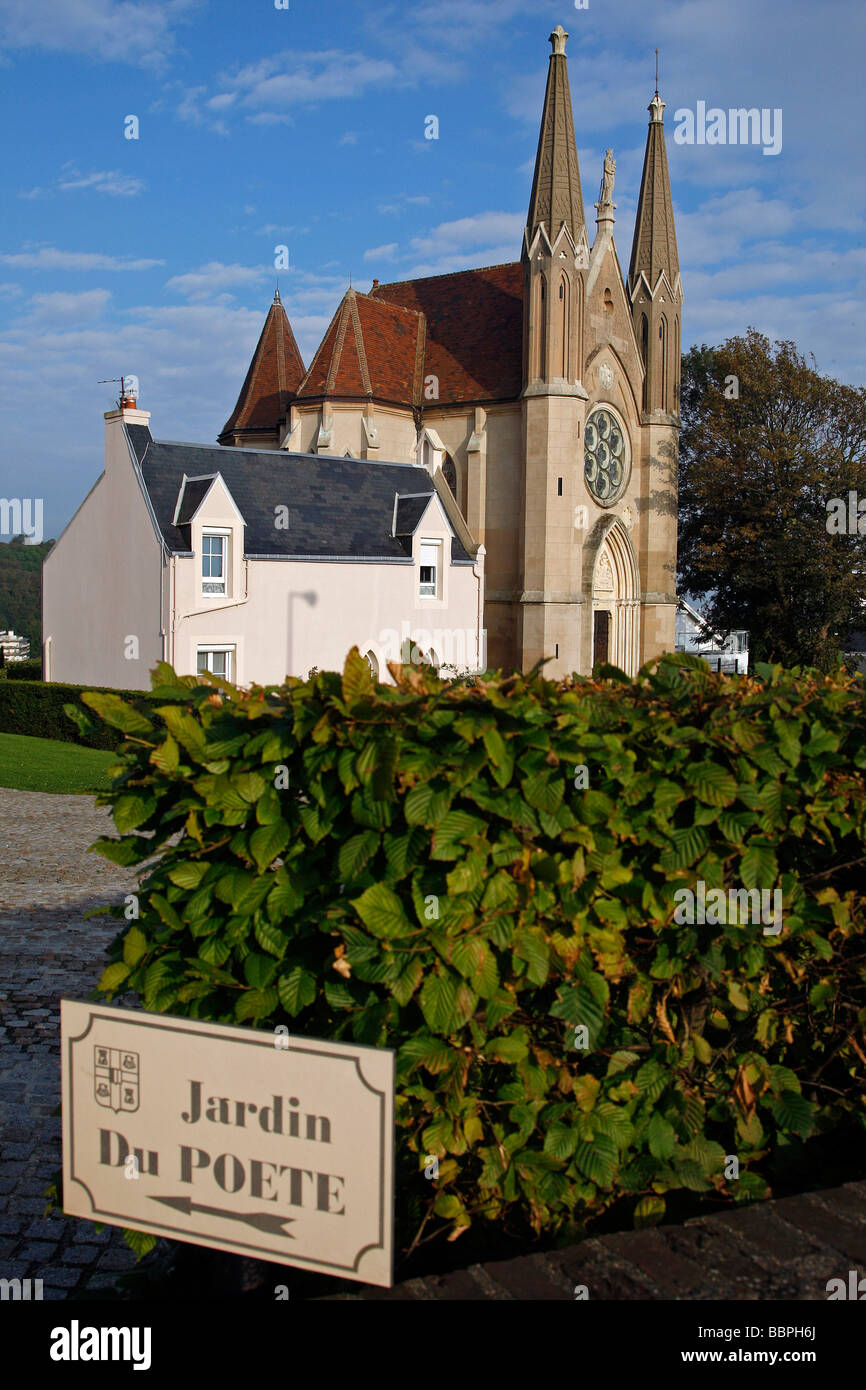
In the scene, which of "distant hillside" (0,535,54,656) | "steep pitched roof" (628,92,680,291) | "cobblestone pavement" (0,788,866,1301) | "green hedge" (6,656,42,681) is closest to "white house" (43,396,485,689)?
"green hedge" (6,656,42,681)

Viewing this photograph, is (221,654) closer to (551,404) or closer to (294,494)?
(294,494)

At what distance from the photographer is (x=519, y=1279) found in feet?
9.14

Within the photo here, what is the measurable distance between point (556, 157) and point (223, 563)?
24.3 metres

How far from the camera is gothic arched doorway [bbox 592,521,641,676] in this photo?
4862 cm

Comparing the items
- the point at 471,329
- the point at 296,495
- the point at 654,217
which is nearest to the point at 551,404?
the point at 471,329

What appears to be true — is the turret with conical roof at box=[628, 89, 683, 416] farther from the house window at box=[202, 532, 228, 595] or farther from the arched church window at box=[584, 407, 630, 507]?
the house window at box=[202, 532, 228, 595]

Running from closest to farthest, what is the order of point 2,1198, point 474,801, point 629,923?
point 474,801 → point 629,923 → point 2,1198

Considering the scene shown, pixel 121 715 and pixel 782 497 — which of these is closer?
pixel 121 715

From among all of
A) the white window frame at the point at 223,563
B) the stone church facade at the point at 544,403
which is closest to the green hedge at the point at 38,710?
the white window frame at the point at 223,563

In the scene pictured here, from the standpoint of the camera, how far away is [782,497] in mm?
47500

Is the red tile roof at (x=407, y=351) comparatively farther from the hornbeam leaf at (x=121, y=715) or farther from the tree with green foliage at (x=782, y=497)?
the hornbeam leaf at (x=121, y=715)
